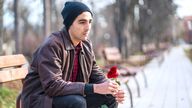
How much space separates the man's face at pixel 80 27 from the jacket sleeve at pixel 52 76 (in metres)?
0.25

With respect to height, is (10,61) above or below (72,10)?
below

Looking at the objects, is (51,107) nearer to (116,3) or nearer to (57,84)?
(57,84)

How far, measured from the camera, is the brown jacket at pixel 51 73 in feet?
10.6

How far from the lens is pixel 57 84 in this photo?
323cm

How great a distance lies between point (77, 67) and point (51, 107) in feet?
1.52

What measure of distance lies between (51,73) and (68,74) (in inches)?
12.0

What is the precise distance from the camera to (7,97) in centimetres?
648

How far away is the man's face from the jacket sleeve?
0.25 meters

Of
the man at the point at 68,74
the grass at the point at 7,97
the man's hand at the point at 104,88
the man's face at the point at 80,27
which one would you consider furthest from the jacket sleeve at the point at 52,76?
the grass at the point at 7,97

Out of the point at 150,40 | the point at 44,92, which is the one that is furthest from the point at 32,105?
the point at 150,40

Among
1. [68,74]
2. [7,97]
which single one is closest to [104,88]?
[68,74]

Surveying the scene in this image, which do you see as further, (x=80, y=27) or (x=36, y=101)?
(x=80, y=27)

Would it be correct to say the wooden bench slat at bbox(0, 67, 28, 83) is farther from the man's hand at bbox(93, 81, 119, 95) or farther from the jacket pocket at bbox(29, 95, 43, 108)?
the man's hand at bbox(93, 81, 119, 95)

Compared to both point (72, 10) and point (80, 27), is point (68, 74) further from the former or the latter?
point (72, 10)
